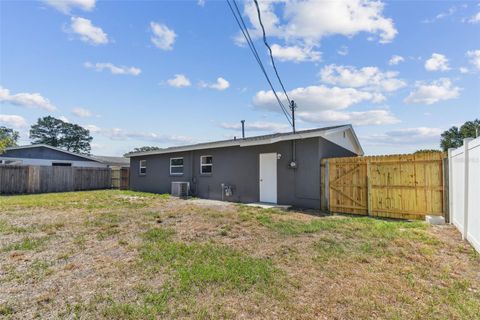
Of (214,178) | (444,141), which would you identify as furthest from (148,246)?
(444,141)

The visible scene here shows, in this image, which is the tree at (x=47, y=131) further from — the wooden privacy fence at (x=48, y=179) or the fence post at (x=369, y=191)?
the fence post at (x=369, y=191)

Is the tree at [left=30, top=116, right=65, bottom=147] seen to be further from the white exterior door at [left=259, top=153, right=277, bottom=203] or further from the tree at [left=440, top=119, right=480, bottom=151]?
the tree at [left=440, top=119, right=480, bottom=151]

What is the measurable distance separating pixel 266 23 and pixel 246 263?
5.28 m

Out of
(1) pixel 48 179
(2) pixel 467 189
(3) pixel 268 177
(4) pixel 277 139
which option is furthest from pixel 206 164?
(1) pixel 48 179

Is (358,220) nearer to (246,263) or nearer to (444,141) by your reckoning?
(246,263)

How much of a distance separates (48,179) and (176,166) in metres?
9.06

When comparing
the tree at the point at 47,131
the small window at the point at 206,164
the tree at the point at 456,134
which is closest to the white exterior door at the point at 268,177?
the small window at the point at 206,164

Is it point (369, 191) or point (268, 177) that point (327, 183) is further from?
point (268, 177)

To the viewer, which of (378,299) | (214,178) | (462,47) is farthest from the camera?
(214,178)

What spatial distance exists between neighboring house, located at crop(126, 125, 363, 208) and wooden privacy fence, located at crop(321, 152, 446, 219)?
0.69m

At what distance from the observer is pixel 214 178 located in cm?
1258

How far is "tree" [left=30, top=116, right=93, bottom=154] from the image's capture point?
45.9 metres

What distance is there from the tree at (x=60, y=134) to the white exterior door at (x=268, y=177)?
1943 inches

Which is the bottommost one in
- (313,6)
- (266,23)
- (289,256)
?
(289,256)
